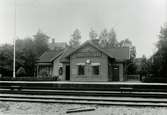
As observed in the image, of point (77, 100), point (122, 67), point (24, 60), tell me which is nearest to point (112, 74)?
point (122, 67)

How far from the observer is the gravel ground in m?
7.73

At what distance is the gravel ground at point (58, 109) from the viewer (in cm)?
773

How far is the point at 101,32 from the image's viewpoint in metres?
76.7

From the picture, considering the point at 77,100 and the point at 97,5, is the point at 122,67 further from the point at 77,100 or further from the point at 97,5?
the point at 77,100


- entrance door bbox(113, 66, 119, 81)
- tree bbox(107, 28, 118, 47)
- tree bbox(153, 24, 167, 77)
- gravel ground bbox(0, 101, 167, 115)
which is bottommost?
gravel ground bbox(0, 101, 167, 115)

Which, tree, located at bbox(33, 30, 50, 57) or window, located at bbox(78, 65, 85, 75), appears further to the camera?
tree, located at bbox(33, 30, 50, 57)

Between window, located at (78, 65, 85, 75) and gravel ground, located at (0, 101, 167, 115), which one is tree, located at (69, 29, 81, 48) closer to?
window, located at (78, 65, 85, 75)

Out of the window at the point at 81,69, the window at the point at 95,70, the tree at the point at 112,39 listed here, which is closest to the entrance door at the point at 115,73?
the window at the point at 95,70

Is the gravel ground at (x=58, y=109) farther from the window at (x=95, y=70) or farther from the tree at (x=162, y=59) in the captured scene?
the window at (x=95, y=70)

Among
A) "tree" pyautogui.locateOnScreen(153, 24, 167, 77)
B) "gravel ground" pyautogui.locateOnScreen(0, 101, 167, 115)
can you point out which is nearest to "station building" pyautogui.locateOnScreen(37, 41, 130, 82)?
"tree" pyautogui.locateOnScreen(153, 24, 167, 77)

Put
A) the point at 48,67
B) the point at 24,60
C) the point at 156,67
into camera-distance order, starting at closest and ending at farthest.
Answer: the point at 156,67
the point at 48,67
the point at 24,60

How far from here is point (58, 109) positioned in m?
8.36

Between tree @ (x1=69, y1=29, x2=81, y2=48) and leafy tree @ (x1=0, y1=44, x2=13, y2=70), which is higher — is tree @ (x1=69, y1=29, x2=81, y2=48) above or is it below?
above

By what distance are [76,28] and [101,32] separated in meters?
12.6
